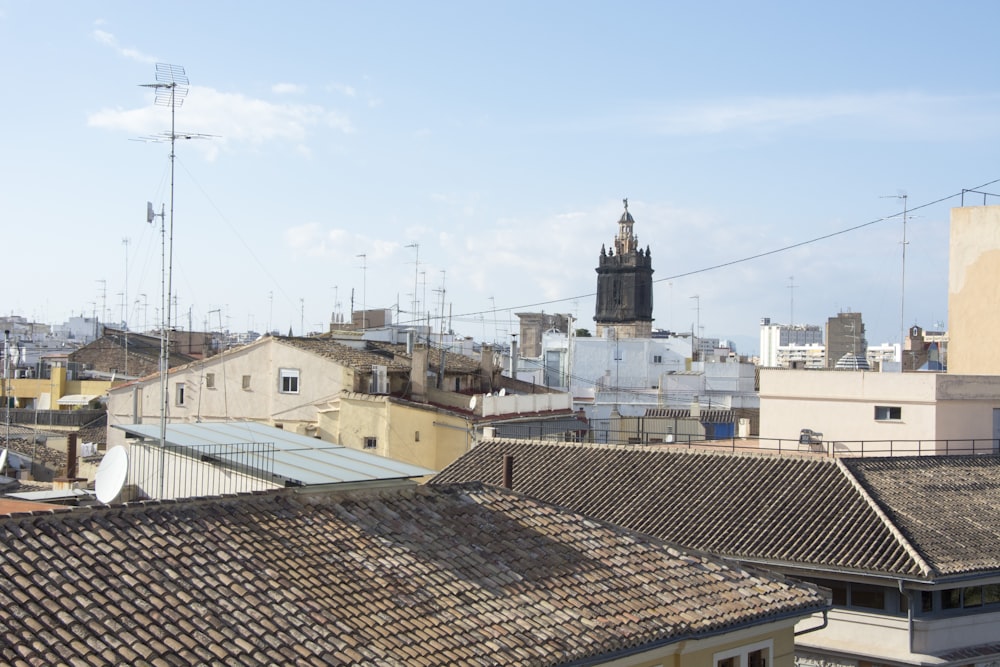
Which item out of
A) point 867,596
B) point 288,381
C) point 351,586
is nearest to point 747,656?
point 351,586

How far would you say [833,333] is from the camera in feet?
186

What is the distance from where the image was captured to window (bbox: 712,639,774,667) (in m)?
13.4

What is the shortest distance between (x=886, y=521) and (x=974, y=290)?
1672 centimetres

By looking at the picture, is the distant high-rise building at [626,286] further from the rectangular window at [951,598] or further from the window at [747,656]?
the window at [747,656]

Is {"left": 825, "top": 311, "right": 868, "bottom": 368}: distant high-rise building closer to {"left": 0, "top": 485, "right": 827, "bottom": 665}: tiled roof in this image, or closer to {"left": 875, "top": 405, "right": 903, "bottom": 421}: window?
{"left": 875, "top": 405, "right": 903, "bottom": 421}: window

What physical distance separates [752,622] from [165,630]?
263 inches

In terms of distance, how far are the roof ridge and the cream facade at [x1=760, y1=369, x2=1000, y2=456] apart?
5.71m

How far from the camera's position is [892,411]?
3106 cm

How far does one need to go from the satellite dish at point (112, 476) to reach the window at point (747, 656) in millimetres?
7106

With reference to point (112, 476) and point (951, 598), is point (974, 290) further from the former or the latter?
point (112, 476)

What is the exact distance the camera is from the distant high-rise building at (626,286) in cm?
8444

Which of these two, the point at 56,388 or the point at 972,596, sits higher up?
the point at 56,388

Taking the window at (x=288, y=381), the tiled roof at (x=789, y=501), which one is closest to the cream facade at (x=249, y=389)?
the window at (x=288, y=381)

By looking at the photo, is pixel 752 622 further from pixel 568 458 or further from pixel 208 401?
pixel 208 401
